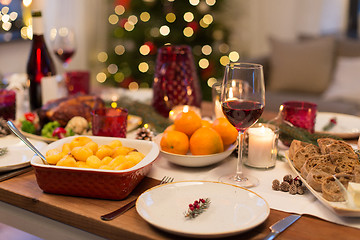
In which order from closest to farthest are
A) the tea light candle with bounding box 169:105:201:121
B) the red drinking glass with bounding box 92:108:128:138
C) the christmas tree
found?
the red drinking glass with bounding box 92:108:128:138
the tea light candle with bounding box 169:105:201:121
the christmas tree

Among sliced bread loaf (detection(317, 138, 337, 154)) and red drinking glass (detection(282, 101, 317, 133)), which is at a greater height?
red drinking glass (detection(282, 101, 317, 133))

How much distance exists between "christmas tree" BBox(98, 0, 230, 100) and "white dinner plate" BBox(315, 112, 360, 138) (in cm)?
240

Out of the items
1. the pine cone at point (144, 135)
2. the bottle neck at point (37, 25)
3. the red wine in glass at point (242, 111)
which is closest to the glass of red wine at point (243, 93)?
the red wine in glass at point (242, 111)

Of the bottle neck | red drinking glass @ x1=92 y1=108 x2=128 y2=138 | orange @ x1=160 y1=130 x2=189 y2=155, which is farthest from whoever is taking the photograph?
the bottle neck

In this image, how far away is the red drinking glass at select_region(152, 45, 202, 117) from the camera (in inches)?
58.1

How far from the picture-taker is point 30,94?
1.65 m

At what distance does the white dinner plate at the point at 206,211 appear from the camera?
30.1 inches

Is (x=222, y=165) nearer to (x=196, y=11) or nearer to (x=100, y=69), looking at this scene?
(x=196, y=11)

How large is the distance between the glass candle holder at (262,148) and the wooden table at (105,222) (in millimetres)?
259

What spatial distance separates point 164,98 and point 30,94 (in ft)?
1.85

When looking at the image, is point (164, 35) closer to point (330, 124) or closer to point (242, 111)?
point (330, 124)

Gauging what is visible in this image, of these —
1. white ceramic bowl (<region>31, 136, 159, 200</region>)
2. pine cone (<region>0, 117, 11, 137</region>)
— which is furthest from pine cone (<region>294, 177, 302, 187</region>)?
pine cone (<region>0, 117, 11, 137</region>)

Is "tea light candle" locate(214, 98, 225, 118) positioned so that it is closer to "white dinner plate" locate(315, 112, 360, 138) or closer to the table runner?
the table runner

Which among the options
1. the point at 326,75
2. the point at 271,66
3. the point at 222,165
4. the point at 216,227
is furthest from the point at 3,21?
the point at 216,227
